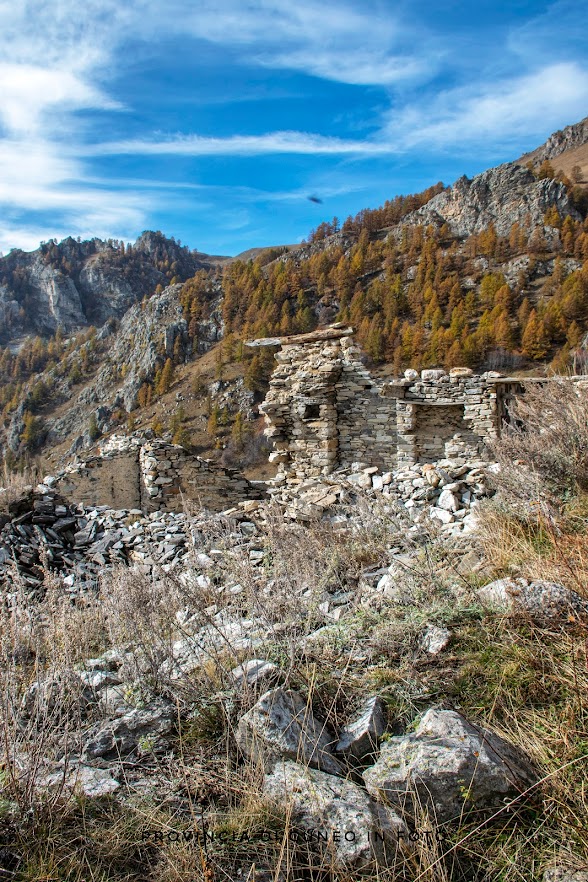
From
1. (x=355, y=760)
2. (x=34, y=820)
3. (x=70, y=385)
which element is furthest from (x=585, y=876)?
(x=70, y=385)

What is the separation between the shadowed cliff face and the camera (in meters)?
122

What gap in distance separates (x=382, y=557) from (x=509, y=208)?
3170 inches

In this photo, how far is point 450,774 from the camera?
5.85ft

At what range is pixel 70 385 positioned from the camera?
299 ft

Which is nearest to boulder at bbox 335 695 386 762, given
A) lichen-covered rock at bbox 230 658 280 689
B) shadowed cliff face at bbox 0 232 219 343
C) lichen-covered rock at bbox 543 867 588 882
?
lichen-covered rock at bbox 230 658 280 689

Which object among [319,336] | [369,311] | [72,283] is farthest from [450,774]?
[72,283]

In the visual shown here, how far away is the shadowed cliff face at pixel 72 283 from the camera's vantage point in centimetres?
12225

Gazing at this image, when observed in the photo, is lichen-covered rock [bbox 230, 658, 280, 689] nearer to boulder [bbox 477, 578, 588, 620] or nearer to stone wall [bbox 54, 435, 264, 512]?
boulder [bbox 477, 578, 588, 620]

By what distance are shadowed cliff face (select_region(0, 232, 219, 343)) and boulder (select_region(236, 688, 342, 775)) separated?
5055 inches

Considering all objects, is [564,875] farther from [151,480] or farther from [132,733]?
[151,480]

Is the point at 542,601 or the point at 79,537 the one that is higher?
the point at 542,601

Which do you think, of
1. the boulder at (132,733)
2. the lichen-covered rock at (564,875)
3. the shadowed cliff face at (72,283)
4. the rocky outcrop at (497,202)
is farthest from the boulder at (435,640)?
the shadowed cliff face at (72,283)

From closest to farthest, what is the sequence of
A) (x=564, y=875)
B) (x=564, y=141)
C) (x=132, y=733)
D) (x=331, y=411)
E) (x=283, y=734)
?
1. (x=564, y=875)
2. (x=283, y=734)
3. (x=132, y=733)
4. (x=331, y=411)
5. (x=564, y=141)

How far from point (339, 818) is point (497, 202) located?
8448cm
